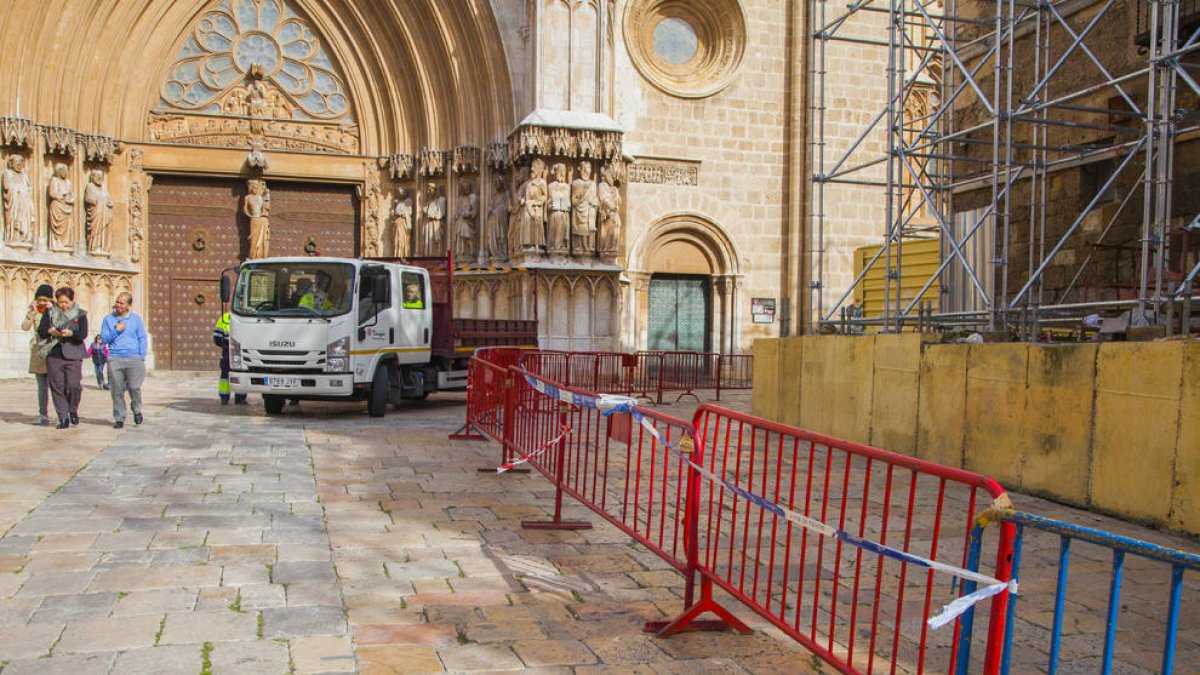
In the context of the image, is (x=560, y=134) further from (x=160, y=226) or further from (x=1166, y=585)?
(x=1166, y=585)

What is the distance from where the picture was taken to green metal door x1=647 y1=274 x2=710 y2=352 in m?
20.2

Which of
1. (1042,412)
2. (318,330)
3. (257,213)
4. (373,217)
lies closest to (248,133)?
(257,213)

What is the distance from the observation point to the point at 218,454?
9031 mm

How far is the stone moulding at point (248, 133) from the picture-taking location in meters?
19.6

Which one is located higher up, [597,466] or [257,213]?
[257,213]

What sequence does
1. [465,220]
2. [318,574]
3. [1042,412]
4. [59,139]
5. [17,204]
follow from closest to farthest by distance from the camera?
[318,574], [1042,412], [17,204], [59,139], [465,220]

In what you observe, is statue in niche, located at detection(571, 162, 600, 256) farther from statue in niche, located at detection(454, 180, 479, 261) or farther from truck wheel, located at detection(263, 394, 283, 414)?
truck wheel, located at detection(263, 394, 283, 414)

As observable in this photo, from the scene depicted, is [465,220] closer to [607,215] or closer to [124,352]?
[607,215]

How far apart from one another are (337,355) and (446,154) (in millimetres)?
8699

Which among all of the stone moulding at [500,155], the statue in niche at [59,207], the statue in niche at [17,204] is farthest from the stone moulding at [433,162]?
the statue in niche at [17,204]

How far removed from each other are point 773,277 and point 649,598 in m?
16.2

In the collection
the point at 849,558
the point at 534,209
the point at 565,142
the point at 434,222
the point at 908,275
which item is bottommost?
the point at 849,558

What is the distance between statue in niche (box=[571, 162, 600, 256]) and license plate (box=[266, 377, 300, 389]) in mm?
7448

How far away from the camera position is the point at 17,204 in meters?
17.1
